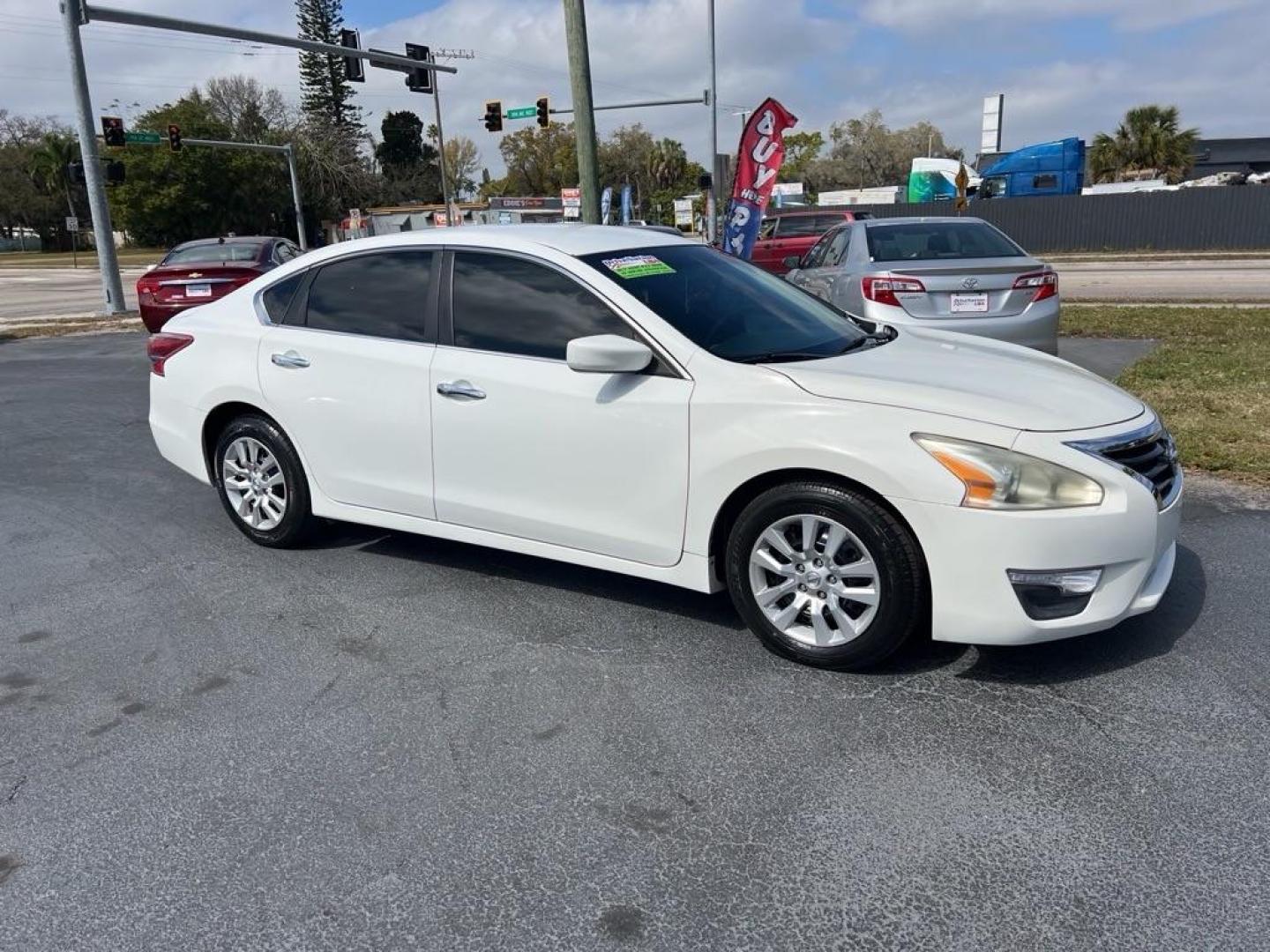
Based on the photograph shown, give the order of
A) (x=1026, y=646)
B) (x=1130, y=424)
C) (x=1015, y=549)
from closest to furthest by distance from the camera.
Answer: (x=1015, y=549), (x=1130, y=424), (x=1026, y=646)

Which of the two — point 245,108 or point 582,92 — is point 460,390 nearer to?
point 582,92

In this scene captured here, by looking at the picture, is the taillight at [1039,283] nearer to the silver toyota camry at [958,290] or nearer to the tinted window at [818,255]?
the silver toyota camry at [958,290]

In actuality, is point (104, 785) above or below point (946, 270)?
below

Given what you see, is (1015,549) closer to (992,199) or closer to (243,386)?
(243,386)

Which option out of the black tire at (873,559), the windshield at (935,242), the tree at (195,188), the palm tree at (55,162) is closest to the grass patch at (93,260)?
the tree at (195,188)

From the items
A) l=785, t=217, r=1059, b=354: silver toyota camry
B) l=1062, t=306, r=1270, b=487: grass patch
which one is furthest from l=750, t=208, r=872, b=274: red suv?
l=785, t=217, r=1059, b=354: silver toyota camry

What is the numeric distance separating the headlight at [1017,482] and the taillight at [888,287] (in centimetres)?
460

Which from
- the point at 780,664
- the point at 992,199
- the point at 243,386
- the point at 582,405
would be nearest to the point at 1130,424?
the point at 780,664

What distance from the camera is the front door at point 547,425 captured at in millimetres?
3947

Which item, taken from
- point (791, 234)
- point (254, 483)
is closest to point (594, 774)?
point (254, 483)

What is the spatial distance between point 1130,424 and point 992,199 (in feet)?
123

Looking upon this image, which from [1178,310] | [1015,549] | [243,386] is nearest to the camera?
[1015,549]

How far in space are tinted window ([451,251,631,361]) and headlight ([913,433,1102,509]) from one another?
146cm

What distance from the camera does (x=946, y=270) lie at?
775cm
